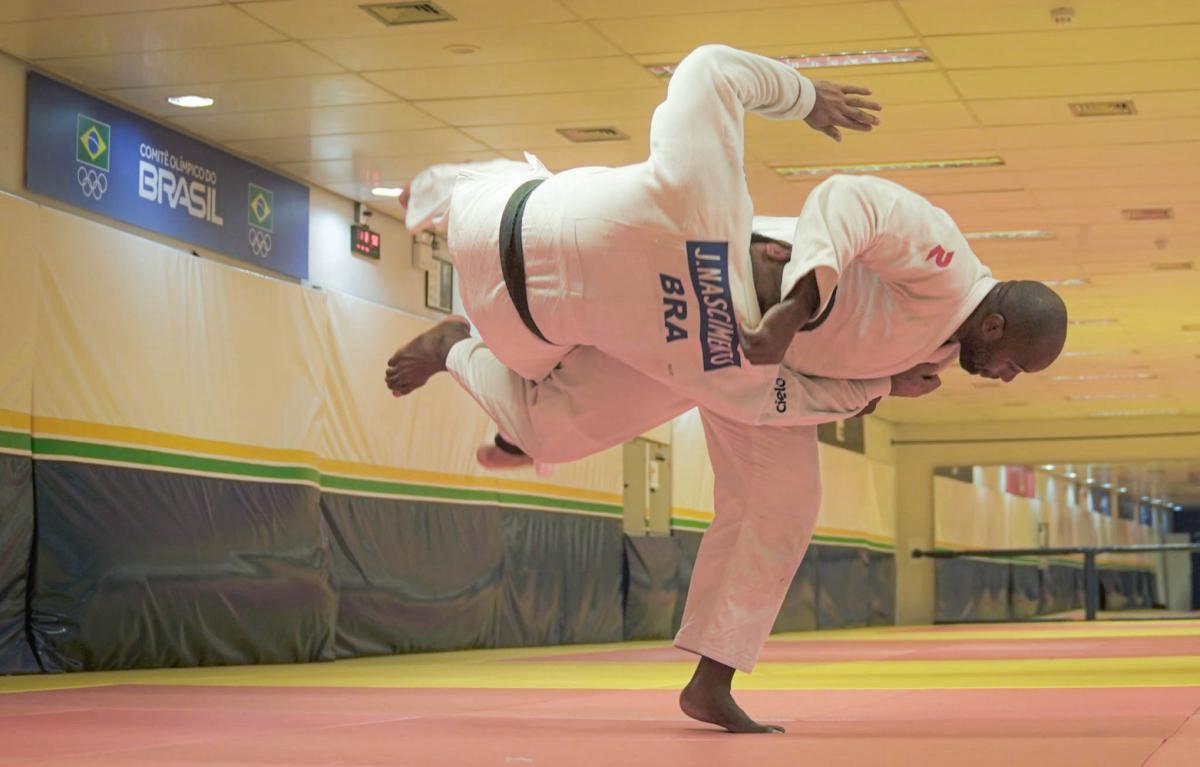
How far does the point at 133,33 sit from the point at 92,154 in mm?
1154

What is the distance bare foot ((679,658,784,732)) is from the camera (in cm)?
410

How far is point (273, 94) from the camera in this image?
32.1 ft

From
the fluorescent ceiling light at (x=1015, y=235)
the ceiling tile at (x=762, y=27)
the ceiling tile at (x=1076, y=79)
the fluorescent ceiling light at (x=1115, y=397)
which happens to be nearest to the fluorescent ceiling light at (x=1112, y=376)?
the fluorescent ceiling light at (x=1115, y=397)

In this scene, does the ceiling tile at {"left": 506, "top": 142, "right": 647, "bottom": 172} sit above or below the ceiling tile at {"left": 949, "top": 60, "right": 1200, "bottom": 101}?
below

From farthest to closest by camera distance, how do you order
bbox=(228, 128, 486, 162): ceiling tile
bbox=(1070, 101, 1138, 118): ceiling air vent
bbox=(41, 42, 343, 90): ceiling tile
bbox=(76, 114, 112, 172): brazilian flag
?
bbox=(228, 128, 486, 162): ceiling tile → bbox=(1070, 101, 1138, 118): ceiling air vent → bbox=(76, 114, 112, 172): brazilian flag → bbox=(41, 42, 343, 90): ceiling tile

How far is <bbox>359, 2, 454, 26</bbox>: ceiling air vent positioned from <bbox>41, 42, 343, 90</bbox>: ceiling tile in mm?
673

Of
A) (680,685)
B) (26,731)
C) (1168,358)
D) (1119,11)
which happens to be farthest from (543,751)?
(1168,358)

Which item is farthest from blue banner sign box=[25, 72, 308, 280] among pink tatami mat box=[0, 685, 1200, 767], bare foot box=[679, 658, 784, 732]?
bare foot box=[679, 658, 784, 732]

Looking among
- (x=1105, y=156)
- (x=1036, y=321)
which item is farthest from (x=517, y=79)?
(x=1036, y=321)

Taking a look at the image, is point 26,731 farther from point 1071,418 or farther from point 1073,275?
point 1071,418

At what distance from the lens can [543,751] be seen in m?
3.64

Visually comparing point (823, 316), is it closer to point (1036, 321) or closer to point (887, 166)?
point (1036, 321)

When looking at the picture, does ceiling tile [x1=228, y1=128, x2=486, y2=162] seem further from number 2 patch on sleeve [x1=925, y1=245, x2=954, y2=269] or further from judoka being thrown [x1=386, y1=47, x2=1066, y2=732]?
number 2 patch on sleeve [x1=925, y1=245, x2=954, y2=269]

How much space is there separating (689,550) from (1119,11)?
974 centimetres
